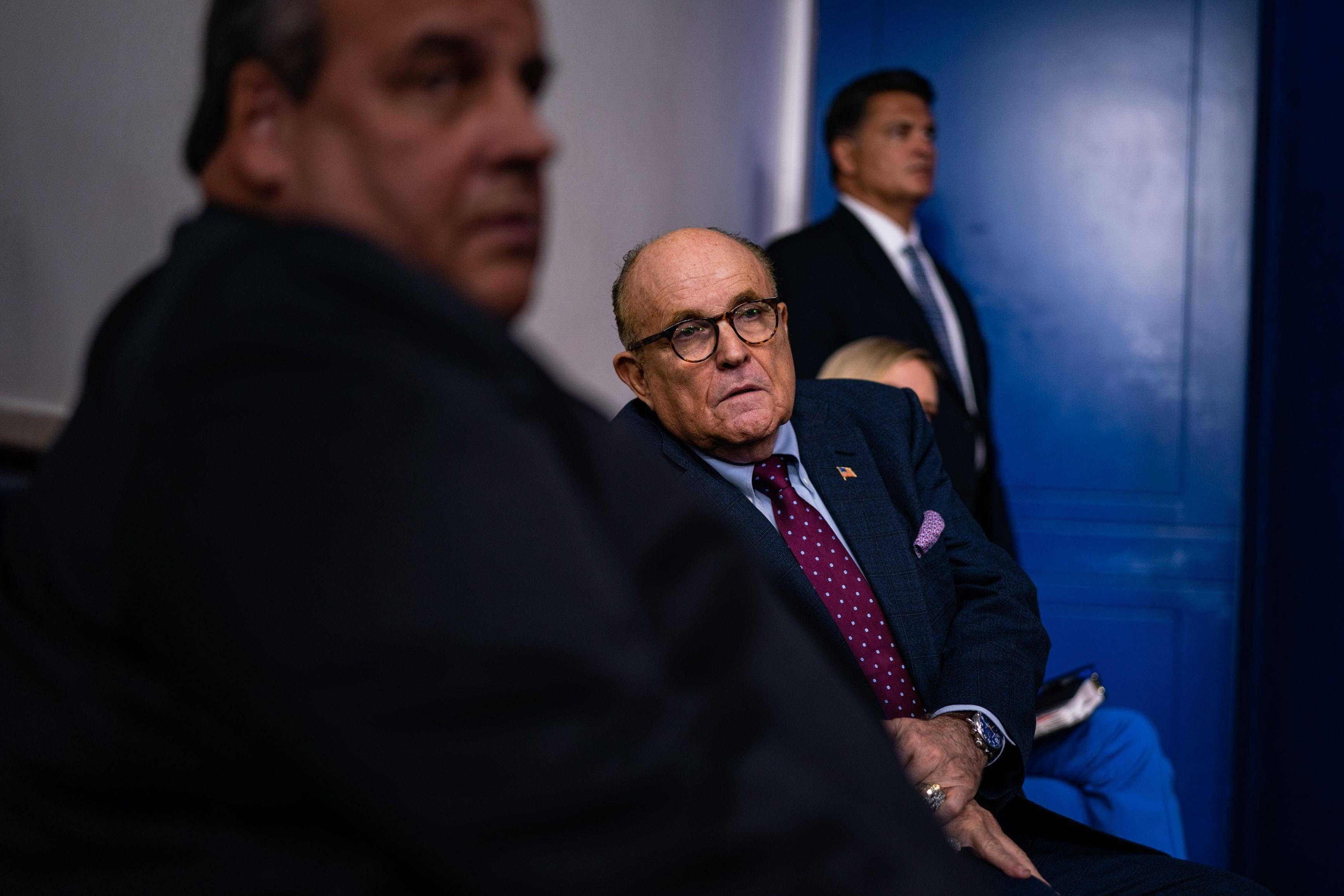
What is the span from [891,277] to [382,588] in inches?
106

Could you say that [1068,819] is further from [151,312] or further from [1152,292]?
[1152,292]

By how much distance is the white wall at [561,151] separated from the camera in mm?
1092

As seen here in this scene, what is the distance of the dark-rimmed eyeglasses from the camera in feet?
5.41

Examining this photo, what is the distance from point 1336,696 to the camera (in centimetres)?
253

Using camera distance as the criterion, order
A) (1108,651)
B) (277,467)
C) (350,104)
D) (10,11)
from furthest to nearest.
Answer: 1. (1108,651)
2. (10,11)
3. (350,104)
4. (277,467)

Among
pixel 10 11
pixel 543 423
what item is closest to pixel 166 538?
pixel 543 423

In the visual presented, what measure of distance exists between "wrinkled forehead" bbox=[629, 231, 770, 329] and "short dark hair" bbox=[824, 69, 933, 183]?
1.78 meters

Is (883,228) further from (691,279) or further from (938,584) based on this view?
(938,584)

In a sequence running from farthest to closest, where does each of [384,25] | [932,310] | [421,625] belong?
[932,310]
[384,25]
[421,625]

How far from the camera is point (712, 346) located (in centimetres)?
165

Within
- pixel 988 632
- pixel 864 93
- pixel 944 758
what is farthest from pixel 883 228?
pixel 944 758

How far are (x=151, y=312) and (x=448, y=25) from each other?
0.69 ft

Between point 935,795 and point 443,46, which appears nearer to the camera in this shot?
point 443,46

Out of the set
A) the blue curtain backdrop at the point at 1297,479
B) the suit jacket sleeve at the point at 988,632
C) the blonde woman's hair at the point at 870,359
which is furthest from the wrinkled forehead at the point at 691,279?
the blue curtain backdrop at the point at 1297,479
